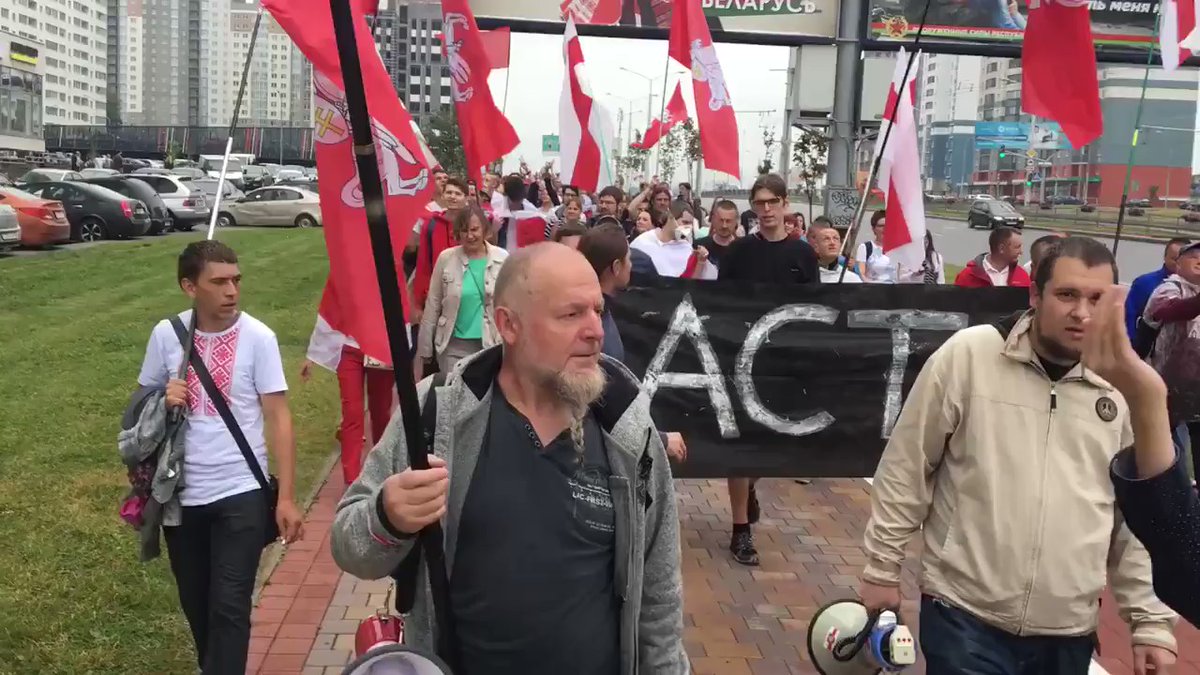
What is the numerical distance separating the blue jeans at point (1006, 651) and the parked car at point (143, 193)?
28.0 meters

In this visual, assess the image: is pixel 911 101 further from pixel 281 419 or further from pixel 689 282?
pixel 281 419

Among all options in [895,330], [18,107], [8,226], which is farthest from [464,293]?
[18,107]

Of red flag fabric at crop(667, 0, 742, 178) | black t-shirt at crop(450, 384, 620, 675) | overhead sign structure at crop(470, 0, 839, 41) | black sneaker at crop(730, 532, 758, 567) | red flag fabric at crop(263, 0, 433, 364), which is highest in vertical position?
overhead sign structure at crop(470, 0, 839, 41)

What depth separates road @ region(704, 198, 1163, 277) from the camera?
26922mm

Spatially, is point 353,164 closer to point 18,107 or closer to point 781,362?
point 781,362

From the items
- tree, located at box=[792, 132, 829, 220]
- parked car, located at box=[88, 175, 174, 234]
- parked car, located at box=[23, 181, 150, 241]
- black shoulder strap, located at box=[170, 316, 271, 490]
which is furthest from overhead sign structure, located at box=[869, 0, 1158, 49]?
parked car, located at box=[88, 175, 174, 234]

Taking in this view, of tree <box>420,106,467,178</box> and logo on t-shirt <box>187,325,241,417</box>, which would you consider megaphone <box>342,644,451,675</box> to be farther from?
tree <box>420,106,467,178</box>

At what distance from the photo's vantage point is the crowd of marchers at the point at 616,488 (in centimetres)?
231

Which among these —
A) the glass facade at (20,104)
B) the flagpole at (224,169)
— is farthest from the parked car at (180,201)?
the glass facade at (20,104)

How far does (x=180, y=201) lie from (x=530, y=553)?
31.5 meters

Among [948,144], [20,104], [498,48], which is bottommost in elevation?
[498,48]

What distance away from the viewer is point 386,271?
202 centimetres

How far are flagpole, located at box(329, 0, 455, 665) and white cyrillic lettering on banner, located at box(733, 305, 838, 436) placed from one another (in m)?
3.99

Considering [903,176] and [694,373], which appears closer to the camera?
[694,373]
